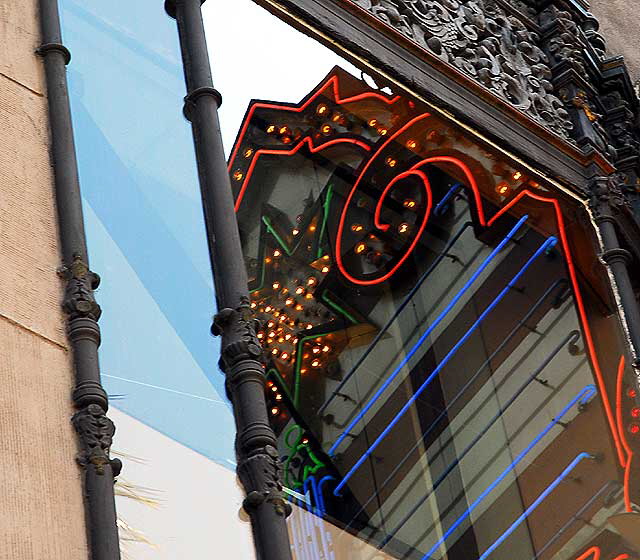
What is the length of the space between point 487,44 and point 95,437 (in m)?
4.38

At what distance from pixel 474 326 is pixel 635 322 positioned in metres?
1.34

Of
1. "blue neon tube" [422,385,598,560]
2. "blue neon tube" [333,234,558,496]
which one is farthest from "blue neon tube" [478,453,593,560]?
"blue neon tube" [333,234,558,496]

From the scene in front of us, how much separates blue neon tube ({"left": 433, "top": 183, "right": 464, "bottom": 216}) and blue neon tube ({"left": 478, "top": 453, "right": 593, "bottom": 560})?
1720 millimetres

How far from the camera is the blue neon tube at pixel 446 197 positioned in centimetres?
871

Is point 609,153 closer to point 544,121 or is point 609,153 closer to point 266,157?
point 544,121

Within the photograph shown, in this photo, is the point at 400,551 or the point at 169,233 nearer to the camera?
the point at 169,233

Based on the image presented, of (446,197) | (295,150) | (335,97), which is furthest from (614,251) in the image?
(295,150)

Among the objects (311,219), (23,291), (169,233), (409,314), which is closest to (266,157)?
(311,219)

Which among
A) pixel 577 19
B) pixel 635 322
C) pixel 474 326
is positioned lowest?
pixel 635 322

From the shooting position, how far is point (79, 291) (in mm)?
4898

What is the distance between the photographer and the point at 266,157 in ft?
27.2

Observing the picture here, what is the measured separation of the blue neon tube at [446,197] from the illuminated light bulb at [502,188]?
1.03 ft

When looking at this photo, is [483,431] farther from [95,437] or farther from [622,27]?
[95,437]

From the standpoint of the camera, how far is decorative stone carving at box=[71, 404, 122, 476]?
4.52 meters
